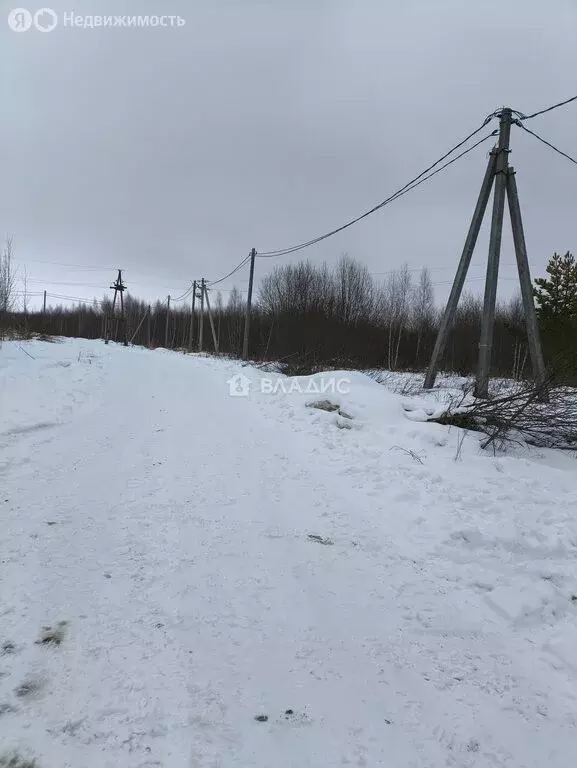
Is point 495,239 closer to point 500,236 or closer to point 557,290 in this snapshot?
point 500,236

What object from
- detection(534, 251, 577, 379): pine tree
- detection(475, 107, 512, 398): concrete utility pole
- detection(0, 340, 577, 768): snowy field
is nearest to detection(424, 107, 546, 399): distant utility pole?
detection(475, 107, 512, 398): concrete utility pole

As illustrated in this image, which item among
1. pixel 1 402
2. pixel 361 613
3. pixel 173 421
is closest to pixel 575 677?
pixel 361 613

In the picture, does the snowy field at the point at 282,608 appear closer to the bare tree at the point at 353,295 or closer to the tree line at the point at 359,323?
the tree line at the point at 359,323

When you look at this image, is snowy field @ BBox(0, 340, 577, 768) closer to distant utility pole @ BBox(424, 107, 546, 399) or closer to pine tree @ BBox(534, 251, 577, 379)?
distant utility pole @ BBox(424, 107, 546, 399)

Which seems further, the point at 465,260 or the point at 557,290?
the point at 557,290

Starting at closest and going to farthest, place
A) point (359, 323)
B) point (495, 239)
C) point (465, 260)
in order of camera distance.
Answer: point (495, 239)
point (465, 260)
point (359, 323)

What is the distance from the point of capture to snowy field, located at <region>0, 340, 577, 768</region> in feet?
6.25

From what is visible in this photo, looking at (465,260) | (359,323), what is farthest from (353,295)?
(465,260)

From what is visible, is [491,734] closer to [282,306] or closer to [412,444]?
[412,444]

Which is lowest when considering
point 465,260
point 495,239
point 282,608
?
point 282,608

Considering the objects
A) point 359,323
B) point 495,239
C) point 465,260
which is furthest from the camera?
point 359,323

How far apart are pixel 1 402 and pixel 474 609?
7.51 metres

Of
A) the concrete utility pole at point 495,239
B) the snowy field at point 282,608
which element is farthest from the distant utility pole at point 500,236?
the snowy field at point 282,608

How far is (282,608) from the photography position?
110 inches
